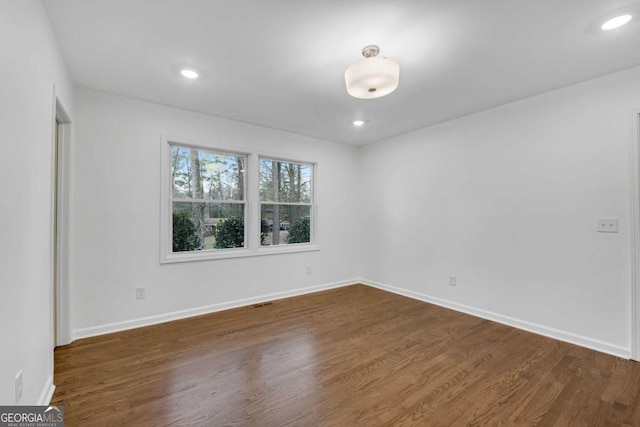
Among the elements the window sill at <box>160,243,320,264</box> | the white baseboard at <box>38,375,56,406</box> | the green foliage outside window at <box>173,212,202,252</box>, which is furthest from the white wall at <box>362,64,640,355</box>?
the white baseboard at <box>38,375,56,406</box>

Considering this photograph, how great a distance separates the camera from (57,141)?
2.61 meters

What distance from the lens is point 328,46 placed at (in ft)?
6.97

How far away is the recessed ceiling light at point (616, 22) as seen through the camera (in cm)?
181

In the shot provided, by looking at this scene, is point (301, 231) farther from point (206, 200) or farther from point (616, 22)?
point (616, 22)

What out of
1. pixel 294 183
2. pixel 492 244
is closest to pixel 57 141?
pixel 294 183

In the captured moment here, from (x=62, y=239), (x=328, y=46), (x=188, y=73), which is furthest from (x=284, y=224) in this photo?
(x=328, y=46)

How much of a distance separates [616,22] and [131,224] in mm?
4470

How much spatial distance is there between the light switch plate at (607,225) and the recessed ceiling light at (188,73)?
399 cm

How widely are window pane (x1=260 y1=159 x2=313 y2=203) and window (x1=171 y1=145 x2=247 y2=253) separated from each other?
34 centimetres

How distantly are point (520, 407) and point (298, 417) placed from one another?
145 centimetres

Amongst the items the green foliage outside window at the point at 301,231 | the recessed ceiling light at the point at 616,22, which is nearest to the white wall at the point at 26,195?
the green foliage outside window at the point at 301,231

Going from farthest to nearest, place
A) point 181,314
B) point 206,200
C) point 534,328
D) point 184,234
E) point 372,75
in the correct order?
point 206,200
point 184,234
point 181,314
point 534,328
point 372,75

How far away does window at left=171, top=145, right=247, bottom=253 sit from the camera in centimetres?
347

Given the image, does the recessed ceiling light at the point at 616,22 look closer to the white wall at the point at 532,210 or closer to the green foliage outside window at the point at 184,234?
the white wall at the point at 532,210
